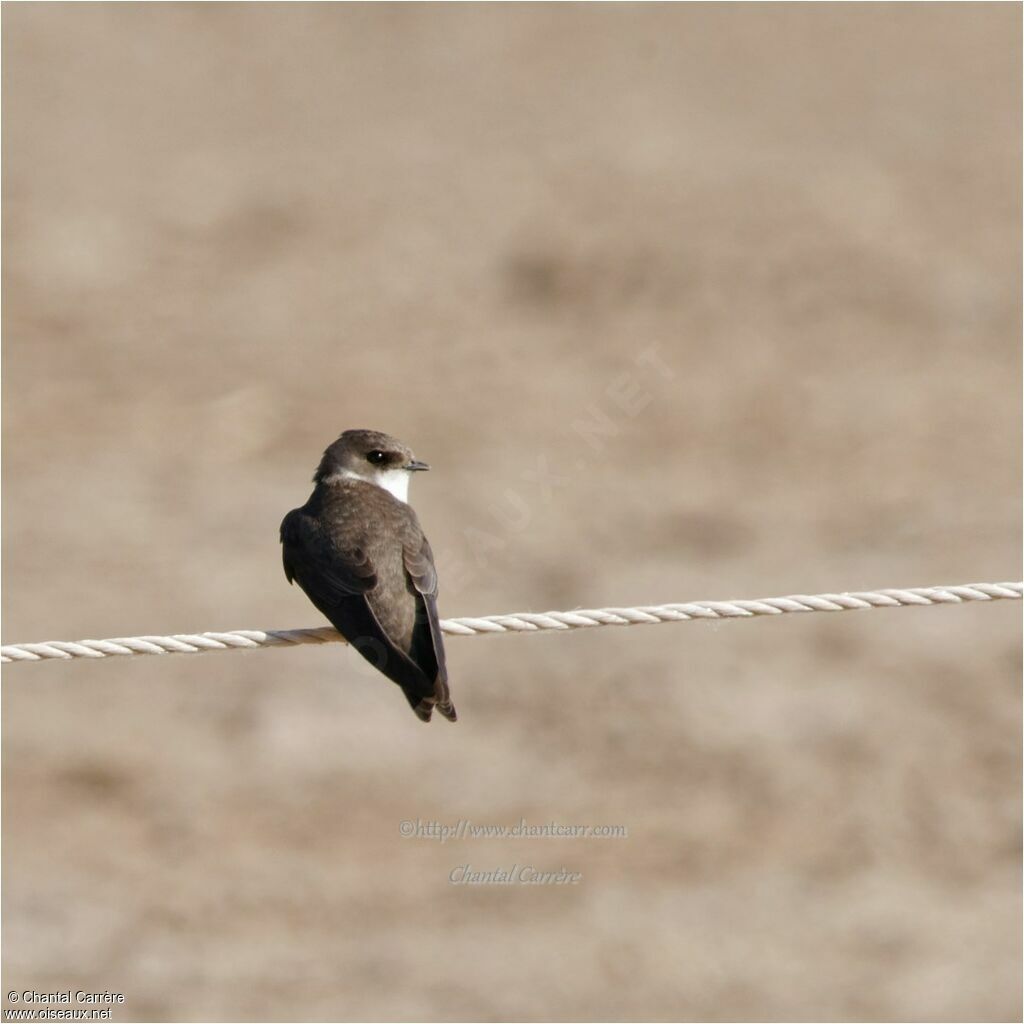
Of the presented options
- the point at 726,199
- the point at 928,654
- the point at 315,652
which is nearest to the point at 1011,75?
the point at 726,199

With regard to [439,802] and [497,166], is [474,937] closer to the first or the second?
[439,802]

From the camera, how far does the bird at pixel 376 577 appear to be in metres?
7.75

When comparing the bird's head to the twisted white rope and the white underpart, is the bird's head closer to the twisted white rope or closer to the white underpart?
the white underpart

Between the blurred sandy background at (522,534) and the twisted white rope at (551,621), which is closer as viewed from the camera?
the twisted white rope at (551,621)

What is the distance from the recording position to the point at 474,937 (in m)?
14.8

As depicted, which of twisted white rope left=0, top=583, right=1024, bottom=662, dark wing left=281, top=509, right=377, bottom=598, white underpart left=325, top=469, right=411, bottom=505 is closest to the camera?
twisted white rope left=0, top=583, right=1024, bottom=662

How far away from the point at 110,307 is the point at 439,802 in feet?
49.0

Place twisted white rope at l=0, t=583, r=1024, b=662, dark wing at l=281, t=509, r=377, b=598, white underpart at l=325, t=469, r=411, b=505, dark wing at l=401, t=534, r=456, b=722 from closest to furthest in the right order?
twisted white rope at l=0, t=583, r=1024, b=662 → dark wing at l=401, t=534, r=456, b=722 → dark wing at l=281, t=509, r=377, b=598 → white underpart at l=325, t=469, r=411, b=505

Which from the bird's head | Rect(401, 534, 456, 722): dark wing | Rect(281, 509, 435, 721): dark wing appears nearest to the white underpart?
the bird's head

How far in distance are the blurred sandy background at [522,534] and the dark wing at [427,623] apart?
628 centimetres

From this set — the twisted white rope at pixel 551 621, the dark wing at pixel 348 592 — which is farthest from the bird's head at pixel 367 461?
the twisted white rope at pixel 551 621

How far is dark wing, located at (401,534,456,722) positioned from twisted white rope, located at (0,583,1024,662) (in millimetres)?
567

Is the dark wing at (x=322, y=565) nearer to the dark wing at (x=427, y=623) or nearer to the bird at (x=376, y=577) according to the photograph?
the bird at (x=376, y=577)

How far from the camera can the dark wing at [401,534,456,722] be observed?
766cm
